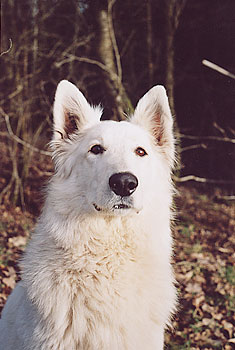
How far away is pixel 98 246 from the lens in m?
3.20

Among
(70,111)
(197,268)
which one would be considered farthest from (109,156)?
(197,268)

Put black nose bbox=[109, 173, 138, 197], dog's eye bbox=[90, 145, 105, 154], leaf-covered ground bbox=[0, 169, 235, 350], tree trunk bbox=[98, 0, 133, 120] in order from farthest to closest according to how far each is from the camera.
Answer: tree trunk bbox=[98, 0, 133, 120], leaf-covered ground bbox=[0, 169, 235, 350], dog's eye bbox=[90, 145, 105, 154], black nose bbox=[109, 173, 138, 197]

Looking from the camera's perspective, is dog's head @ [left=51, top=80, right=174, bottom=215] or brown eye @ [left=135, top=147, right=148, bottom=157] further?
brown eye @ [left=135, top=147, right=148, bottom=157]

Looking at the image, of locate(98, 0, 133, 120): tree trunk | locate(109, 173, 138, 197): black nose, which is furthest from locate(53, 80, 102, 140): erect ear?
locate(98, 0, 133, 120): tree trunk

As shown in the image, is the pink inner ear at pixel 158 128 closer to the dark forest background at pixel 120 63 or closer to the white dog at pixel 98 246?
the white dog at pixel 98 246

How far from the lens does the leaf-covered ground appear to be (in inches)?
196

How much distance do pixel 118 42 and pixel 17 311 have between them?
10175 millimetres

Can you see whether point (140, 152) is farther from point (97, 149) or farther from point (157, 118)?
point (157, 118)

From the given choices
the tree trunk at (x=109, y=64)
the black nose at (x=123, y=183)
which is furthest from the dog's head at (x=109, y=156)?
the tree trunk at (x=109, y=64)

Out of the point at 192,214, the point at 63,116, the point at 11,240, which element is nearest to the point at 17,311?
the point at 63,116

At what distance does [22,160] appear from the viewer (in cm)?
926


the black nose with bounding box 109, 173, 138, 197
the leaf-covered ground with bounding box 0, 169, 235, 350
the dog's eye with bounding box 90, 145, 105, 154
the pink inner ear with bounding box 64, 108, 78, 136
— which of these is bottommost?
the leaf-covered ground with bounding box 0, 169, 235, 350

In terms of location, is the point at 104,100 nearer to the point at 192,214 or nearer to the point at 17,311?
the point at 192,214

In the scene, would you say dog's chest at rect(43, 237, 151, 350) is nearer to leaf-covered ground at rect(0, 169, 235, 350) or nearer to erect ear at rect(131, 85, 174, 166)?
erect ear at rect(131, 85, 174, 166)
